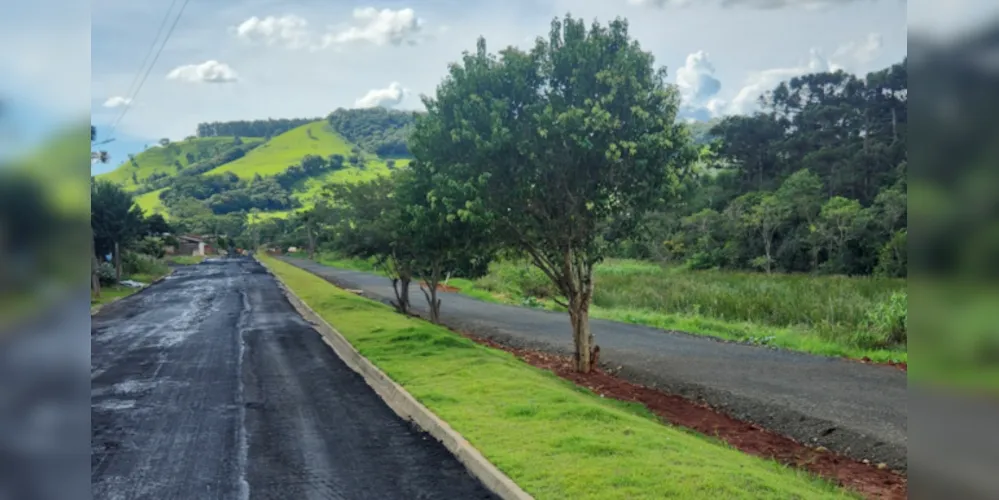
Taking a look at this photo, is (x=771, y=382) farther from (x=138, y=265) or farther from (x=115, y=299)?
(x=138, y=265)

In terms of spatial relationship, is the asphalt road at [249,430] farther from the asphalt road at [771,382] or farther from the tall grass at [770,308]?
the tall grass at [770,308]

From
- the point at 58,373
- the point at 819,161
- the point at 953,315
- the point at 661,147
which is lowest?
the point at 58,373

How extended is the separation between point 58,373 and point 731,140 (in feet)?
183

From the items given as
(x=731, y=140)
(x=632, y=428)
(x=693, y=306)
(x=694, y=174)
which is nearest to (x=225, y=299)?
(x=693, y=306)

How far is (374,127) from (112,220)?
121m

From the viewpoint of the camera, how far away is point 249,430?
369 inches

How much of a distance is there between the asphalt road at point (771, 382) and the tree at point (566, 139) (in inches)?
98.2

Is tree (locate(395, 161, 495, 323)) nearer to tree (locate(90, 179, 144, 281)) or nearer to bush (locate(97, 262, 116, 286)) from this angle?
tree (locate(90, 179, 144, 281))

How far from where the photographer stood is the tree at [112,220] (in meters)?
36.1

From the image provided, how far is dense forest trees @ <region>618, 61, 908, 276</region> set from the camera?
35.3 metres

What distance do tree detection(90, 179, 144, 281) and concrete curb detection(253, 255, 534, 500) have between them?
22712mm

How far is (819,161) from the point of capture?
45469 millimetres

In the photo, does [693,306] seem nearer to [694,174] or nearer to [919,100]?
[694,174]

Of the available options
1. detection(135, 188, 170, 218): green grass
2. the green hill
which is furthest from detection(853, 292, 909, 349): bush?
detection(135, 188, 170, 218): green grass
